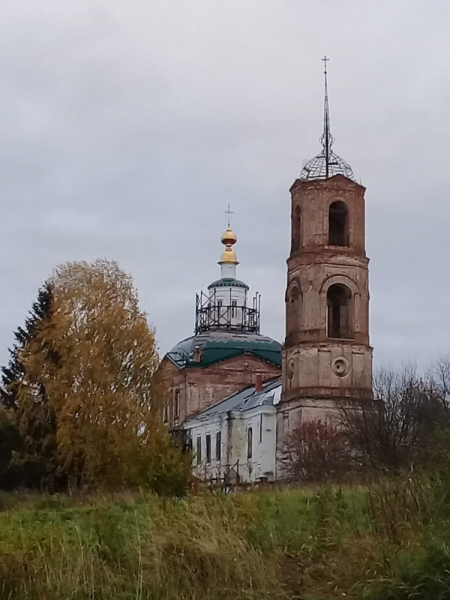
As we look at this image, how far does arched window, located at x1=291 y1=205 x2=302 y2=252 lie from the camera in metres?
56.1

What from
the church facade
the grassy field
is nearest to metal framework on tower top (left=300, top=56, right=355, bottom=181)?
the church facade

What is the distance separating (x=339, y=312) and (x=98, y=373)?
2170cm

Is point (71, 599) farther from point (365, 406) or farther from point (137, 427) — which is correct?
point (365, 406)

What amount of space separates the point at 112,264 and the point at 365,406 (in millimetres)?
15065

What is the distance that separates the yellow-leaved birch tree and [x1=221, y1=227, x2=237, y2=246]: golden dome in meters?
41.6

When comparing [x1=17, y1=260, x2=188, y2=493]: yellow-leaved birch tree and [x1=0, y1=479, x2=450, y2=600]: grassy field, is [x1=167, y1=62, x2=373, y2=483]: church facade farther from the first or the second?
[x1=0, y1=479, x2=450, y2=600]: grassy field

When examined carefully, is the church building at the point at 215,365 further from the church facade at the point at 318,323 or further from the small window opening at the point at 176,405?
the church facade at the point at 318,323

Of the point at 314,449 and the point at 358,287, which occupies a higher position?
the point at 358,287

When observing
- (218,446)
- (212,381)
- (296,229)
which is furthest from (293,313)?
(212,381)

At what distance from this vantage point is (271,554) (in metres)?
9.93

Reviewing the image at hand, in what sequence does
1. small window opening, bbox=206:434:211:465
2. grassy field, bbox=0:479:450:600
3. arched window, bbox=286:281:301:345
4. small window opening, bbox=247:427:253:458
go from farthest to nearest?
small window opening, bbox=206:434:211:465 → small window opening, bbox=247:427:253:458 → arched window, bbox=286:281:301:345 → grassy field, bbox=0:479:450:600

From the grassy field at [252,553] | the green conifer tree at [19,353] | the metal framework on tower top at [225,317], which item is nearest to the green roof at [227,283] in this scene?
the metal framework on tower top at [225,317]

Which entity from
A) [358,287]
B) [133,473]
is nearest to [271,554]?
[133,473]

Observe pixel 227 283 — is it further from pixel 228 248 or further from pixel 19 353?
pixel 19 353
